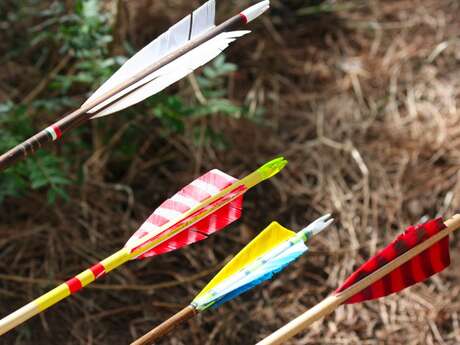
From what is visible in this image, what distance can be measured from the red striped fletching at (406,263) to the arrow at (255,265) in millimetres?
98

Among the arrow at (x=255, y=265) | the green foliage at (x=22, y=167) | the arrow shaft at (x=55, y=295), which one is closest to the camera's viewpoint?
the arrow shaft at (x=55, y=295)

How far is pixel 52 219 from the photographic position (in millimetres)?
1762

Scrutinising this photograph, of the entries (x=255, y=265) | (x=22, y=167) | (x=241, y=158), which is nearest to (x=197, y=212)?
(x=255, y=265)

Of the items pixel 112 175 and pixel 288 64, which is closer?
pixel 112 175

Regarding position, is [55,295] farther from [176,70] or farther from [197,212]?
[176,70]

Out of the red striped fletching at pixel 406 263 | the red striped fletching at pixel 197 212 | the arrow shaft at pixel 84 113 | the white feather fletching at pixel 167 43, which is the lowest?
the red striped fletching at pixel 406 263

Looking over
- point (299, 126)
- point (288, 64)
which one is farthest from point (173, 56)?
point (288, 64)

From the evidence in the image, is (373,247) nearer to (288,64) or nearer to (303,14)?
(288,64)

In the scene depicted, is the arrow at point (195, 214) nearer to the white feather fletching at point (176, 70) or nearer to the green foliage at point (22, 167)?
the white feather fletching at point (176, 70)

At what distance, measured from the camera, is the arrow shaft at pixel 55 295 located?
97 centimetres

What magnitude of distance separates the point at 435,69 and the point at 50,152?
1.13 metres

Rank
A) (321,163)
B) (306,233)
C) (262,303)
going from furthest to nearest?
(321,163)
(262,303)
(306,233)

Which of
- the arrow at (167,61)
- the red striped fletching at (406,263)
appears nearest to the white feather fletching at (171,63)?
the arrow at (167,61)

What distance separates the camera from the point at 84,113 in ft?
3.56
